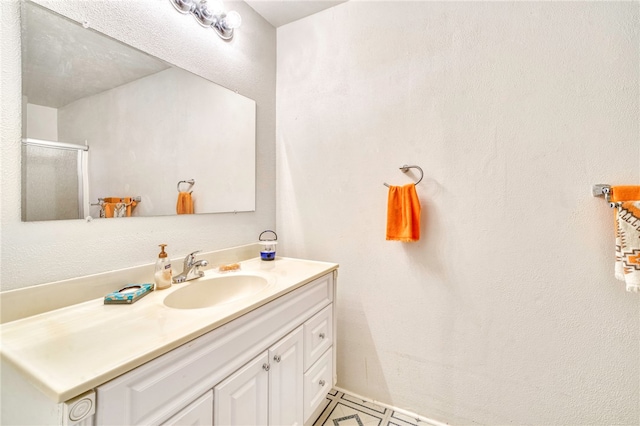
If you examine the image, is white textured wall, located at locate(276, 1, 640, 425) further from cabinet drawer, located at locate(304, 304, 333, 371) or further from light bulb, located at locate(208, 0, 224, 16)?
light bulb, located at locate(208, 0, 224, 16)

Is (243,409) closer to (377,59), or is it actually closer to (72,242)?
(72,242)

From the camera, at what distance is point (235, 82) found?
151 cm

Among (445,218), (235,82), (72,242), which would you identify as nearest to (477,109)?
(445,218)

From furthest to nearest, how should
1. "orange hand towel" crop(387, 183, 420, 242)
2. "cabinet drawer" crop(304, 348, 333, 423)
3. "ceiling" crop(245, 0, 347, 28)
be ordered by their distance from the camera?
"ceiling" crop(245, 0, 347, 28)
"orange hand towel" crop(387, 183, 420, 242)
"cabinet drawer" crop(304, 348, 333, 423)

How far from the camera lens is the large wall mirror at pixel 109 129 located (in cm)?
82

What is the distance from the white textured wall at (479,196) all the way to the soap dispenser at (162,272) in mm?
826

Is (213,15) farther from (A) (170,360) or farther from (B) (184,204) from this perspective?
(A) (170,360)

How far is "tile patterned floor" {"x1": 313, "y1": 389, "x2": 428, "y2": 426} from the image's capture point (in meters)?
1.36

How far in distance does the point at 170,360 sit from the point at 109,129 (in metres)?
0.87

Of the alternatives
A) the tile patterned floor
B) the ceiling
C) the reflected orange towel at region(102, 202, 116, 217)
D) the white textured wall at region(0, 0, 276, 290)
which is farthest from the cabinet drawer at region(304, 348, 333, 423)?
the ceiling

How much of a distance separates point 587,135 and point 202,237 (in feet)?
5.80

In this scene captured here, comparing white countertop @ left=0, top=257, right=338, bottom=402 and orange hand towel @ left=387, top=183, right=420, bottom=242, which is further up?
orange hand towel @ left=387, top=183, right=420, bottom=242

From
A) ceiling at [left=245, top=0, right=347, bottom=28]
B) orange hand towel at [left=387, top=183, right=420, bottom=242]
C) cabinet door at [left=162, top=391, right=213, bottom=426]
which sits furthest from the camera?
ceiling at [left=245, top=0, right=347, bottom=28]

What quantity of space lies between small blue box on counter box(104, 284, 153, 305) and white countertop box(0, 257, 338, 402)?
0.05 ft
